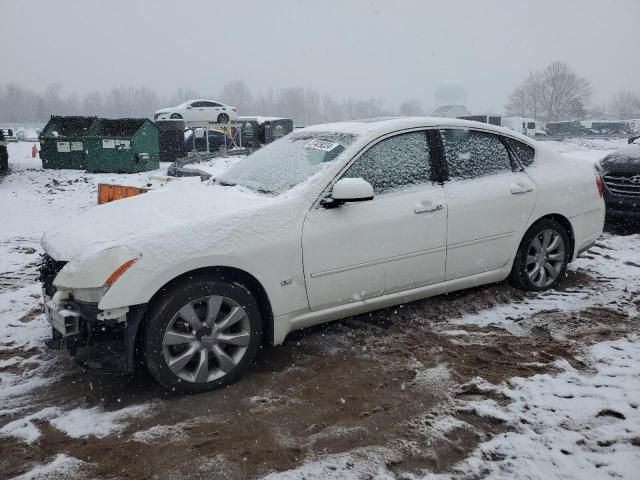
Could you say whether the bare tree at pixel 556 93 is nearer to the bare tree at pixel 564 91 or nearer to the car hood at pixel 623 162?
the bare tree at pixel 564 91

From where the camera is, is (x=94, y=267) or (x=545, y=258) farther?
(x=545, y=258)

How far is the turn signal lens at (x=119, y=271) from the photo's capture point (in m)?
2.97

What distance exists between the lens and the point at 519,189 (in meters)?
4.54

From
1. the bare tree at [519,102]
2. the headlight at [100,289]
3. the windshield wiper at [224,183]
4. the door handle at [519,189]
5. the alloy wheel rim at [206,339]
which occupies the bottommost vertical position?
the alloy wheel rim at [206,339]

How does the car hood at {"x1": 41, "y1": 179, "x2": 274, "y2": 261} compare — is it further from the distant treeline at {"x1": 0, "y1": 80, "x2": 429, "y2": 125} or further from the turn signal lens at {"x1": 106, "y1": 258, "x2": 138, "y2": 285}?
the distant treeline at {"x1": 0, "y1": 80, "x2": 429, "y2": 125}

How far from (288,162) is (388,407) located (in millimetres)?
1993

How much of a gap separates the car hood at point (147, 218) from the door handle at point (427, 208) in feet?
3.66

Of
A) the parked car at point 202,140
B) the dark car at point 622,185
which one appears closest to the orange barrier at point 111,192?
the dark car at point 622,185

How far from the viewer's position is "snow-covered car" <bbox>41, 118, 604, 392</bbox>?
10.1 feet

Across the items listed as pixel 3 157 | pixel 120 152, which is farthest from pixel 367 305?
pixel 3 157

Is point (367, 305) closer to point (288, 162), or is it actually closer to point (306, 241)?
point (306, 241)

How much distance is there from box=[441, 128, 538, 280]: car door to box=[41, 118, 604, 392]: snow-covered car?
13 mm

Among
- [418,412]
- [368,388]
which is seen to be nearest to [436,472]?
[418,412]

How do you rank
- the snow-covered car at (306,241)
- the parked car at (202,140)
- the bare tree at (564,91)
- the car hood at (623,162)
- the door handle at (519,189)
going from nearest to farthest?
1. the snow-covered car at (306,241)
2. the door handle at (519,189)
3. the car hood at (623,162)
4. the parked car at (202,140)
5. the bare tree at (564,91)
